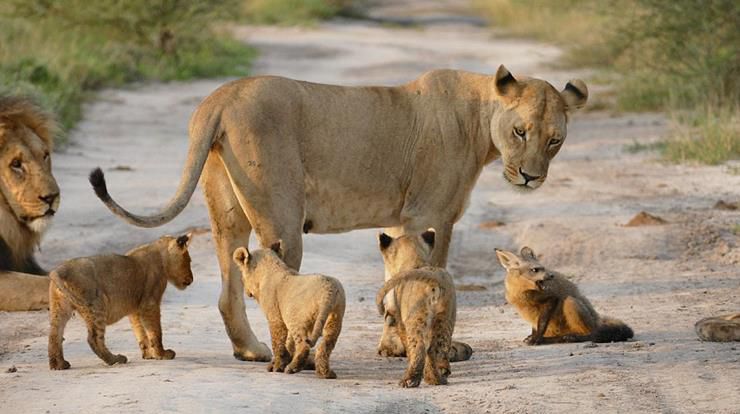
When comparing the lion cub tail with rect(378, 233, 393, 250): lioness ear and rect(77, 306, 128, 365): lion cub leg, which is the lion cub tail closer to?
rect(378, 233, 393, 250): lioness ear

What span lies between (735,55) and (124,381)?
42.1 feet

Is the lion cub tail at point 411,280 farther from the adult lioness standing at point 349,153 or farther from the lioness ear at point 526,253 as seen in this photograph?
the lioness ear at point 526,253

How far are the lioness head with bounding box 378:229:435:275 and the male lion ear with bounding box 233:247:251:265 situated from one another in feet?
2.29

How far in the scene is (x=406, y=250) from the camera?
7000 millimetres

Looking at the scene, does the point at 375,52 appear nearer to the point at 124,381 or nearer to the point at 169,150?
the point at 169,150

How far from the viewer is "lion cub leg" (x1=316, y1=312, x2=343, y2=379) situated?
6.31 m

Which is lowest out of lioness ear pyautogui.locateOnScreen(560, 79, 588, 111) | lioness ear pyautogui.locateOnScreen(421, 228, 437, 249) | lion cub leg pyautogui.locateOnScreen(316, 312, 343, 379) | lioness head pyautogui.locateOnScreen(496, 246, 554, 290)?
lioness head pyautogui.locateOnScreen(496, 246, 554, 290)

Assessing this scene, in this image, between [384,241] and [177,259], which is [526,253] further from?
[177,259]

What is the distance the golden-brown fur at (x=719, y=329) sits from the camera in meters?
7.03

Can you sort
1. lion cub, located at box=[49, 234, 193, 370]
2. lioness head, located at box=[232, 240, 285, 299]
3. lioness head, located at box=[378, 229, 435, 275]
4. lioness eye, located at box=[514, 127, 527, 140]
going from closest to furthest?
lion cub, located at box=[49, 234, 193, 370] < lioness head, located at box=[232, 240, 285, 299] < lioness head, located at box=[378, 229, 435, 275] < lioness eye, located at box=[514, 127, 527, 140]

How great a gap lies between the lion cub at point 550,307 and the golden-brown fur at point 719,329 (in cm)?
45

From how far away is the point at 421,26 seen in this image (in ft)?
Answer: 127

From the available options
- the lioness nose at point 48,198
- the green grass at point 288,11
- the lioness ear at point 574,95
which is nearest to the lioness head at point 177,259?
the lioness nose at point 48,198

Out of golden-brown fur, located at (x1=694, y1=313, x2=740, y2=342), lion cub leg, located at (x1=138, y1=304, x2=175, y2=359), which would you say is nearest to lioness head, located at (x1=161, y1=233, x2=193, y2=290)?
lion cub leg, located at (x1=138, y1=304, x2=175, y2=359)
